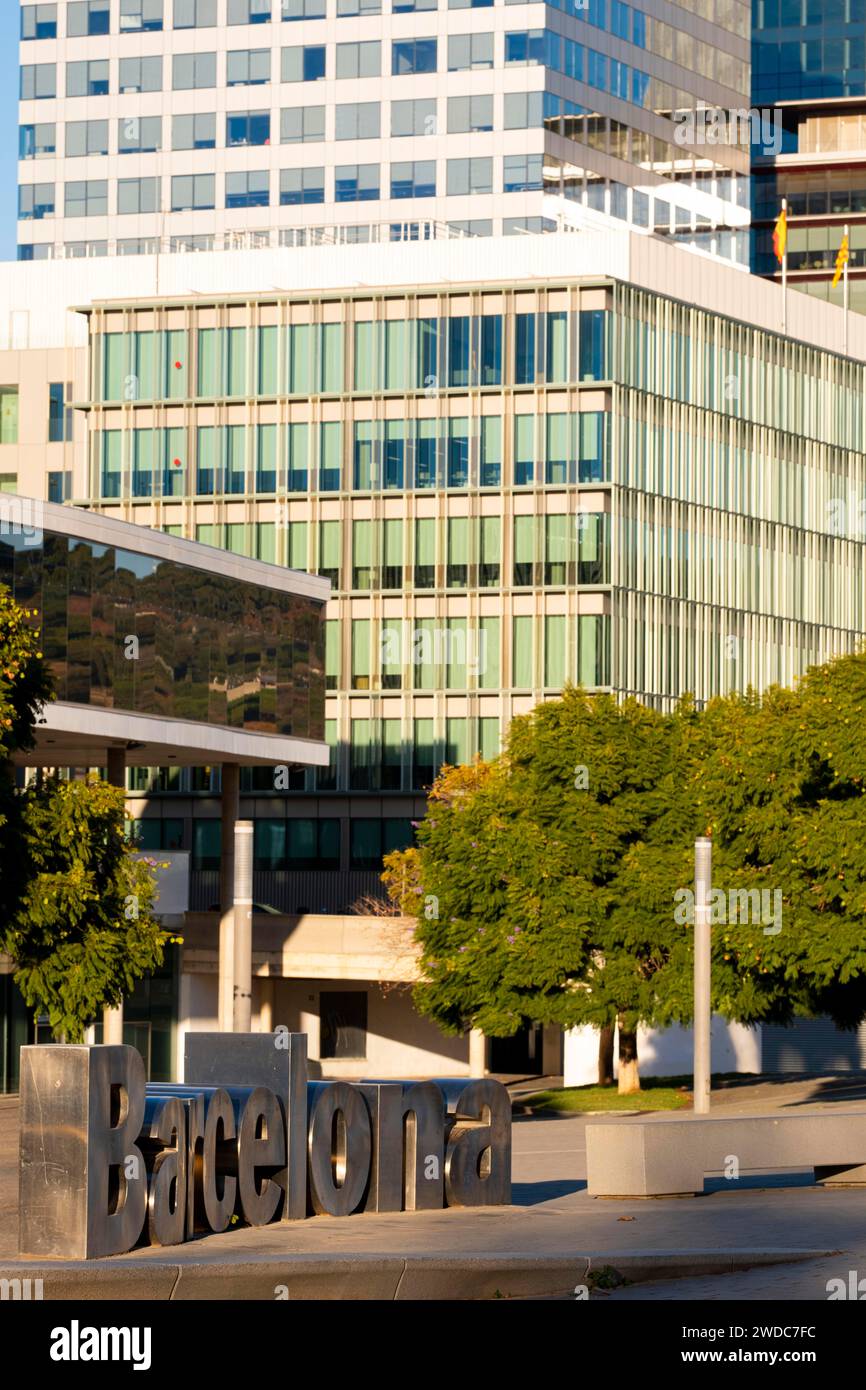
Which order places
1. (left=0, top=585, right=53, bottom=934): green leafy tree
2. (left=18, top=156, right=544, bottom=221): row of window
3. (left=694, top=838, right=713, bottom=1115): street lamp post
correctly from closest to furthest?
(left=694, top=838, right=713, bottom=1115): street lamp post, (left=0, top=585, right=53, bottom=934): green leafy tree, (left=18, top=156, right=544, bottom=221): row of window

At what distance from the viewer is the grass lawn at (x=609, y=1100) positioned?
58125 millimetres

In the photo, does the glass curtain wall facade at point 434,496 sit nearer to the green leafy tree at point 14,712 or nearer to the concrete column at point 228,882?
the concrete column at point 228,882

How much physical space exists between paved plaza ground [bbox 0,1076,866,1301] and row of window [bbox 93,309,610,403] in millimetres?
66524

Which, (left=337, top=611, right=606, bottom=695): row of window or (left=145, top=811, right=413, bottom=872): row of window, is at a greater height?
(left=337, top=611, right=606, bottom=695): row of window

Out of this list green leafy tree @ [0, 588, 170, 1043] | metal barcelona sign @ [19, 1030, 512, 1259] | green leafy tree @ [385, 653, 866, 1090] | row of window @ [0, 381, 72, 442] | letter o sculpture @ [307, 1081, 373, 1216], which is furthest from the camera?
row of window @ [0, 381, 72, 442]

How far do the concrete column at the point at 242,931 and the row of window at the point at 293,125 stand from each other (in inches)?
2306

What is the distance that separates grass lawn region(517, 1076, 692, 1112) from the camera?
5812cm

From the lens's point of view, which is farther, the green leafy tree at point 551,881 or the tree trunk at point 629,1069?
the tree trunk at point 629,1069

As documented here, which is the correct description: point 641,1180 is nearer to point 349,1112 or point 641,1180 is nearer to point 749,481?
point 349,1112

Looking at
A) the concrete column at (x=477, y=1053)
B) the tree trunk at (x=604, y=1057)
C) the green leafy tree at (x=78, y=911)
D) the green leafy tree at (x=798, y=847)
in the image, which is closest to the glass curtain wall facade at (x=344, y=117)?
the concrete column at (x=477, y=1053)

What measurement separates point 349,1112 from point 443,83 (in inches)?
3900

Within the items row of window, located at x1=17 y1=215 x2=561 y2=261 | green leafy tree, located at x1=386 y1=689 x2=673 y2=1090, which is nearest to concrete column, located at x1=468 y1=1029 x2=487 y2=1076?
green leafy tree, located at x1=386 y1=689 x2=673 y2=1090

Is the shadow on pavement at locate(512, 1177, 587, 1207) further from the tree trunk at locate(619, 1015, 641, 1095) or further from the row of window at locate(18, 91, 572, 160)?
the row of window at locate(18, 91, 572, 160)

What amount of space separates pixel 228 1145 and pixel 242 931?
4351 centimetres
